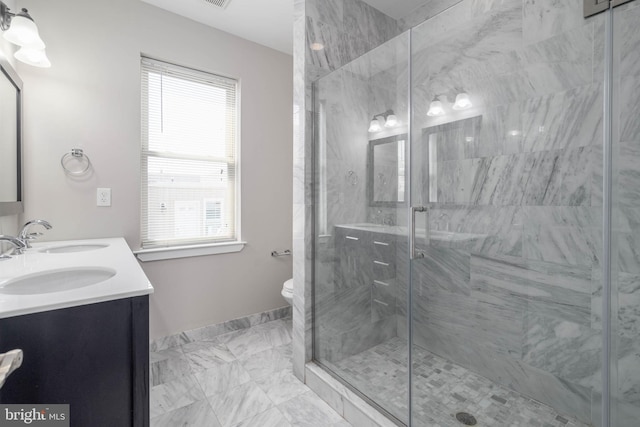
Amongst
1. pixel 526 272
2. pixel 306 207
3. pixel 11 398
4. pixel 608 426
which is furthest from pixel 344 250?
pixel 11 398

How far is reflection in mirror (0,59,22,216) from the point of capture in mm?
1459

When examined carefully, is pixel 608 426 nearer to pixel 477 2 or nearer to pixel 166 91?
pixel 477 2

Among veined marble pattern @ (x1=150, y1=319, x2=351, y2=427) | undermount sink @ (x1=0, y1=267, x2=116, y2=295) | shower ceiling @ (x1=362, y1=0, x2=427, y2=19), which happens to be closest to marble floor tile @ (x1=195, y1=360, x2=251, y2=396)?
veined marble pattern @ (x1=150, y1=319, x2=351, y2=427)

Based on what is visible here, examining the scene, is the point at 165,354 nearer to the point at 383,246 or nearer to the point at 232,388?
the point at 232,388

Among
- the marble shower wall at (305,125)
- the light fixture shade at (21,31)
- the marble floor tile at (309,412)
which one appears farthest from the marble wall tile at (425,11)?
the marble floor tile at (309,412)

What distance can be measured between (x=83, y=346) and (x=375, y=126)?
1.64 metres

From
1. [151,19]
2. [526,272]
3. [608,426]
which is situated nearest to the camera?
[608,426]

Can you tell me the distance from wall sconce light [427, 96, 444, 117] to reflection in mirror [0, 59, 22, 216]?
2.16m

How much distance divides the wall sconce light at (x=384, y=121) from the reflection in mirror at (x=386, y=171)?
73 mm

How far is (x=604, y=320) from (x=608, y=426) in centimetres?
39

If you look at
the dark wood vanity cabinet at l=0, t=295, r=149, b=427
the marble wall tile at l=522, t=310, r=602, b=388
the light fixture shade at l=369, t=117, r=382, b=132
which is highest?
the light fixture shade at l=369, t=117, r=382, b=132

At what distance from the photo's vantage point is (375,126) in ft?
5.89

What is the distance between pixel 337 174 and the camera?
1.89 meters

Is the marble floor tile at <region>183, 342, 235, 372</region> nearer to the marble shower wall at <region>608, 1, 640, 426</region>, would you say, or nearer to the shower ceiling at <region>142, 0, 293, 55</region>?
the marble shower wall at <region>608, 1, 640, 426</region>
